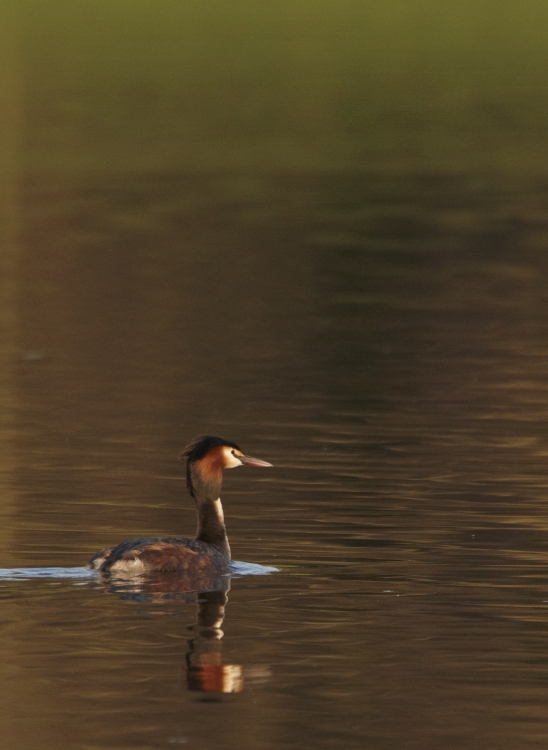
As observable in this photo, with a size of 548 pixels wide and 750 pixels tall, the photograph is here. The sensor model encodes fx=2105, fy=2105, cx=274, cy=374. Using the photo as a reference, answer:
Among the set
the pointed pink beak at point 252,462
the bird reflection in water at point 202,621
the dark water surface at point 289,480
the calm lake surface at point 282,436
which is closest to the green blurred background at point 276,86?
the calm lake surface at point 282,436

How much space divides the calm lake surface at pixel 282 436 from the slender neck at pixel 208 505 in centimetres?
25

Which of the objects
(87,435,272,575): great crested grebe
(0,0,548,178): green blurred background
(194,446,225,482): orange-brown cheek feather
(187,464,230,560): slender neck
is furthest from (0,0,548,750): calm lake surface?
(0,0,548,178): green blurred background

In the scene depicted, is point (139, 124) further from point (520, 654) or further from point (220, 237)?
point (520, 654)

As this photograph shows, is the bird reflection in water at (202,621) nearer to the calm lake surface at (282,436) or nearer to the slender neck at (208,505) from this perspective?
the calm lake surface at (282,436)

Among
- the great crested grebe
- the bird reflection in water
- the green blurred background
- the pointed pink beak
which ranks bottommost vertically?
the bird reflection in water

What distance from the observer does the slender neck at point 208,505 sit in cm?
1313

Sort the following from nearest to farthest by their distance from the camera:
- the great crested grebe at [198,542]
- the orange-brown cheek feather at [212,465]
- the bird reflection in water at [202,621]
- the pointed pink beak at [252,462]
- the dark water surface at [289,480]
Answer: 1. the dark water surface at [289,480]
2. the bird reflection in water at [202,621]
3. the great crested grebe at [198,542]
4. the pointed pink beak at [252,462]
5. the orange-brown cheek feather at [212,465]

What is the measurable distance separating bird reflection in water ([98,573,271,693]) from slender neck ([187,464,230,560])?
1.52ft

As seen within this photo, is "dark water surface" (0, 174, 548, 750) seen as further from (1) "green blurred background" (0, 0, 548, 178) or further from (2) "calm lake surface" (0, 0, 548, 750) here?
(1) "green blurred background" (0, 0, 548, 178)

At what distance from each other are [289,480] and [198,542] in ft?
9.75

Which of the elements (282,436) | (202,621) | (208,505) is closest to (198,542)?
(208,505)

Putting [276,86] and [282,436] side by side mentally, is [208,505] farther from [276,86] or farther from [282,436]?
[276,86]

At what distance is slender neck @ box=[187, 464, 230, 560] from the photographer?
43.1ft

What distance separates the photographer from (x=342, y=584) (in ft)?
40.5
